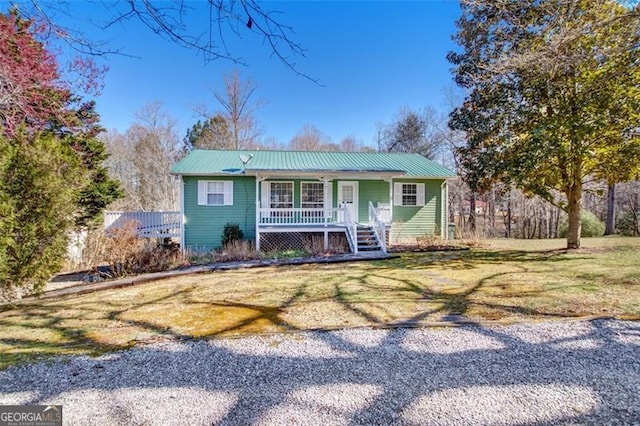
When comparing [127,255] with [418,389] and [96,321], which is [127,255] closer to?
[96,321]

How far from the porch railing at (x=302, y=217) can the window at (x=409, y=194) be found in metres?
3.58

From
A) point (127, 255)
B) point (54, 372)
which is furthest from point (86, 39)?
point (127, 255)

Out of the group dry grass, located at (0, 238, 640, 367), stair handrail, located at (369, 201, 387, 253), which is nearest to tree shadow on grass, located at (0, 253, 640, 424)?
dry grass, located at (0, 238, 640, 367)

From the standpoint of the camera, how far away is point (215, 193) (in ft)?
45.1

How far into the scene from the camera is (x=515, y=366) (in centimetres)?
284

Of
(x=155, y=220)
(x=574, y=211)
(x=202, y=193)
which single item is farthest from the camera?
(x=155, y=220)

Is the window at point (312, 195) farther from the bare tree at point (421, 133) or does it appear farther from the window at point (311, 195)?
the bare tree at point (421, 133)

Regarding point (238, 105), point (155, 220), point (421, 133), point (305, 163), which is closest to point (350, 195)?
point (305, 163)

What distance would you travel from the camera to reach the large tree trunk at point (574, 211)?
10227 millimetres

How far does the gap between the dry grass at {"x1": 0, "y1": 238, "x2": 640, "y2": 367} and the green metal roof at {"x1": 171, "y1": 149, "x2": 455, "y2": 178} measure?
6.17 meters

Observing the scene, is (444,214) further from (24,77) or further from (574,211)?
(24,77)

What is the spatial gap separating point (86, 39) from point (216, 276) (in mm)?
6101

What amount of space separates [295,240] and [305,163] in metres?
3.85

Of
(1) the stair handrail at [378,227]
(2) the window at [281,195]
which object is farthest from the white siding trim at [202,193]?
(1) the stair handrail at [378,227]
